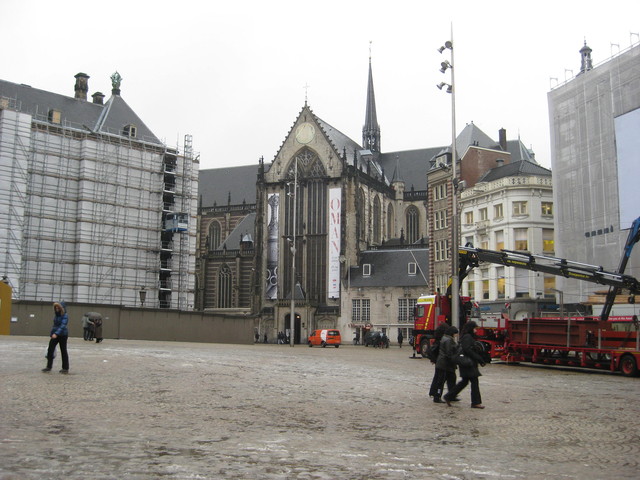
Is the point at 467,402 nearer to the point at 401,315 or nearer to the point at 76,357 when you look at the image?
the point at 76,357

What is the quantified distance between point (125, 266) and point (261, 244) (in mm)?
24470

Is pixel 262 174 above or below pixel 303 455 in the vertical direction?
above

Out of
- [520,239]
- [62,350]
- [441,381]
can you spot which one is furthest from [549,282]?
[62,350]

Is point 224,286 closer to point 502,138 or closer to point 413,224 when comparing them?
point 413,224

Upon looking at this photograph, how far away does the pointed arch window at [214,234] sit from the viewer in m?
103

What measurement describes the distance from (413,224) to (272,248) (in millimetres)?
18888

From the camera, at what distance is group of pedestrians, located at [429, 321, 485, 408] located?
13.0m

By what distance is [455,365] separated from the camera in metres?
13.4

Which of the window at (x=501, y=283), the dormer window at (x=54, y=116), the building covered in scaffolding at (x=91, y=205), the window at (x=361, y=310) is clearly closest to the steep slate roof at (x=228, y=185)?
the window at (x=361, y=310)

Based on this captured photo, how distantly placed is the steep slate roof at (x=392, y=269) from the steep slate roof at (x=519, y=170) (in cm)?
1722

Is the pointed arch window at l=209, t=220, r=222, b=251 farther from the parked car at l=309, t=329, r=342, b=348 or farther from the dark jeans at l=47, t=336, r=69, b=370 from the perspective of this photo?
the dark jeans at l=47, t=336, r=69, b=370

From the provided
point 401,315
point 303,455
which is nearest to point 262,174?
point 401,315

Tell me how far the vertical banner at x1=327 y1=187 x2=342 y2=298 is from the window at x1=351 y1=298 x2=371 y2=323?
2457 millimetres

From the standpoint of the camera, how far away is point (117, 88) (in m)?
71.4
